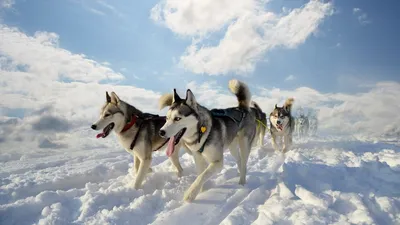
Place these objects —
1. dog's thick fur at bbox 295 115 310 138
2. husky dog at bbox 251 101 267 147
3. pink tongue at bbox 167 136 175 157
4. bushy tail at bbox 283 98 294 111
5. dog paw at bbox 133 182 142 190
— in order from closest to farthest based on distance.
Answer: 1. pink tongue at bbox 167 136 175 157
2. dog paw at bbox 133 182 142 190
3. husky dog at bbox 251 101 267 147
4. bushy tail at bbox 283 98 294 111
5. dog's thick fur at bbox 295 115 310 138

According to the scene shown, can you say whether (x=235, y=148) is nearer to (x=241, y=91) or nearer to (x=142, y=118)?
(x=241, y=91)

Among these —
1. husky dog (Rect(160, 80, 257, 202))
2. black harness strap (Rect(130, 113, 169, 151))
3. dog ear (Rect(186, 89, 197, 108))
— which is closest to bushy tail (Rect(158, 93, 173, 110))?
husky dog (Rect(160, 80, 257, 202))

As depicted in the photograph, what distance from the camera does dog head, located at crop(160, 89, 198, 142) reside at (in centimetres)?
422

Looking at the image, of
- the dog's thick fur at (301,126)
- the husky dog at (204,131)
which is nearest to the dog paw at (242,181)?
the husky dog at (204,131)

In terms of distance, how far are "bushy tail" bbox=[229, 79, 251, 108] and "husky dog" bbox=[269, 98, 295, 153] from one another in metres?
4.81

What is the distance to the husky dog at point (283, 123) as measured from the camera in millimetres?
10805

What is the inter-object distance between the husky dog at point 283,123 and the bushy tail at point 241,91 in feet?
15.8

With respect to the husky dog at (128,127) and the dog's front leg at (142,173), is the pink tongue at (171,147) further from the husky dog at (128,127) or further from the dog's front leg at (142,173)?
the dog's front leg at (142,173)

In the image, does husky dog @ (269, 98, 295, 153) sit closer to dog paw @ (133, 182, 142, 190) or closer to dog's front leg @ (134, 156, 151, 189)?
dog's front leg @ (134, 156, 151, 189)

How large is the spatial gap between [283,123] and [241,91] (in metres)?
5.23

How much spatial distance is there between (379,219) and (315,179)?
146 cm

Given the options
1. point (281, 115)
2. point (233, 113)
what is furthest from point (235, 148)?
point (281, 115)

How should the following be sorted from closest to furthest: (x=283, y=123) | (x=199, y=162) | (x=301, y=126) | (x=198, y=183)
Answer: (x=198, y=183)
(x=199, y=162)
(x=283, y=123)
(x=301, y=126)

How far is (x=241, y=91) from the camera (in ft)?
20.5
